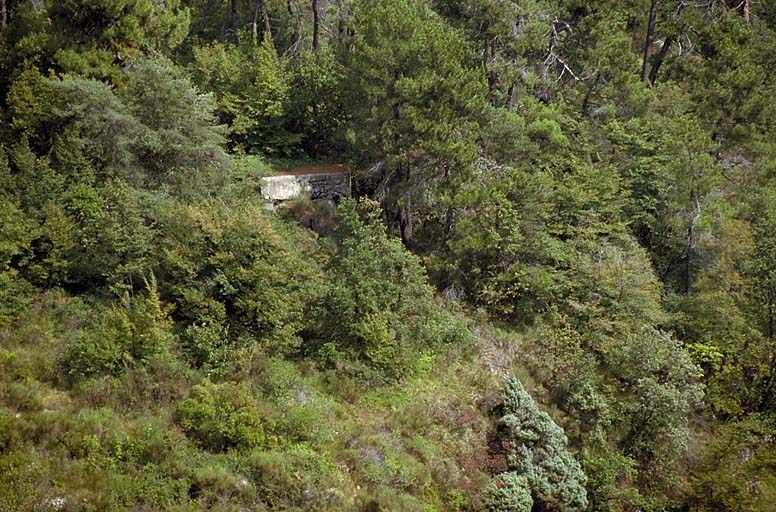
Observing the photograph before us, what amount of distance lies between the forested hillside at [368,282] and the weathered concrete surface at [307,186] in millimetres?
651

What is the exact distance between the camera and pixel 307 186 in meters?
20.5

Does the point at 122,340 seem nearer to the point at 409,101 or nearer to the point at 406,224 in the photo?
the point at 406,224

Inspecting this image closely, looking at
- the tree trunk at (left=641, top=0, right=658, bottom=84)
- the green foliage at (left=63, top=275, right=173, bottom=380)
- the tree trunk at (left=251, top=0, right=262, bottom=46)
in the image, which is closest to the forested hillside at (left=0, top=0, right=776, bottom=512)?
the green foliage at (left=63, top=275, right=173, bottom=380)

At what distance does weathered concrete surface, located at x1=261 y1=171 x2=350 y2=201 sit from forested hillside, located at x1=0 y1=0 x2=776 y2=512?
651 mm

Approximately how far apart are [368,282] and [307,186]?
6.05 meters

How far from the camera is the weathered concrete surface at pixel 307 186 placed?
19.7 metres

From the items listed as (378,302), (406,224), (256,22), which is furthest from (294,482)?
(256,22)

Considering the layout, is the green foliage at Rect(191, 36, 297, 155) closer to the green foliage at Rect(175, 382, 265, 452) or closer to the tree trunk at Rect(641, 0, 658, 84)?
the green foliage at Rect(175, 382, 265, 452)

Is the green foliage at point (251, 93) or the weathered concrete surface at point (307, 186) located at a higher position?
the green foliage at point (251, 93)

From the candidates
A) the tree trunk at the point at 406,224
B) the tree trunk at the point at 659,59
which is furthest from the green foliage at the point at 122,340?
the tree trunk at the point at 659,59

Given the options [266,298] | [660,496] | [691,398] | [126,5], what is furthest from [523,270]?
[126,5]

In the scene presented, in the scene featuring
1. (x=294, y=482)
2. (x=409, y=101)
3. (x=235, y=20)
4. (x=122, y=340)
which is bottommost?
(x=294, y=482)

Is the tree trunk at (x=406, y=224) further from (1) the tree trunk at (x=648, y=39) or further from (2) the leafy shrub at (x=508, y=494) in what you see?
(1) the tree trunk at (x=648, y=39)

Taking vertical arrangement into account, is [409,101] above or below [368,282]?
above
